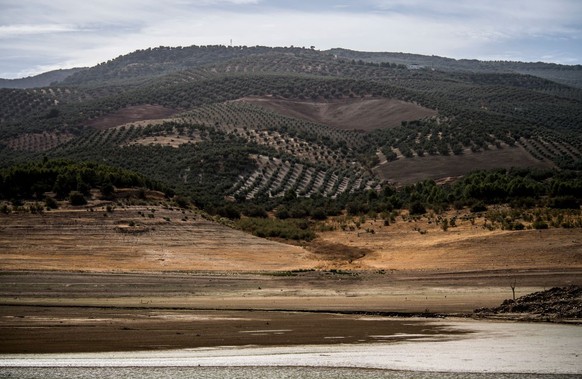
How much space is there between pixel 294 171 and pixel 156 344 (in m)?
67.0

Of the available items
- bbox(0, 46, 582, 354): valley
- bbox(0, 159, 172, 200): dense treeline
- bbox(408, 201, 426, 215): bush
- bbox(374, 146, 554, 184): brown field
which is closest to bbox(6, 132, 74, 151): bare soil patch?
bbox(0, 46, 582, 354): valley

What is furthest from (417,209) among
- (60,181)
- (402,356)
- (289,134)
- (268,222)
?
(289,134)

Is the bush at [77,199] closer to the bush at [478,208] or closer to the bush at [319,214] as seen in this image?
the bush at [319,214]

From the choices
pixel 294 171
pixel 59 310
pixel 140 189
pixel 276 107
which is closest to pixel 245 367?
pixel 59 310

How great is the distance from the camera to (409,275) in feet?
121

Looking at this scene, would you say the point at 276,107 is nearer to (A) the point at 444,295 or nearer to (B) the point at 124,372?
(A) the point at 444,295

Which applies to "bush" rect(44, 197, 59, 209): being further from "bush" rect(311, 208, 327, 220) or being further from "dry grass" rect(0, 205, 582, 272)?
"bush" rect(311, 208, 327, 220)

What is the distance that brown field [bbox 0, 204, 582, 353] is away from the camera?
982 inches

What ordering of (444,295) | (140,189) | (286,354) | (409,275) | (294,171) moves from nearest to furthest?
(286,354), (444,295), (409,275), (140,189), (294,171)

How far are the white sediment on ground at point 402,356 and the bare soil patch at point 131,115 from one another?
97.6 metres

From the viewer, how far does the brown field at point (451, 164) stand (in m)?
88.5

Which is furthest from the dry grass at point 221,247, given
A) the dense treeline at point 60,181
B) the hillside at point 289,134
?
the hillside at point 289,134

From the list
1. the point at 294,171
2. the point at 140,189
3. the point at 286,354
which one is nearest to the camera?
the point at 286,354

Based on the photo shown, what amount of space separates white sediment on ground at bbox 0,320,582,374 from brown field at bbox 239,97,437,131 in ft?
316
